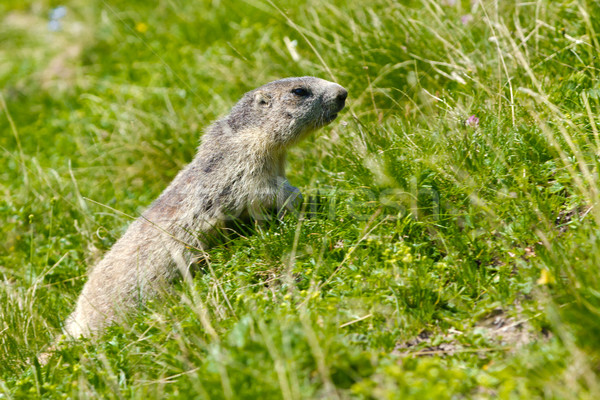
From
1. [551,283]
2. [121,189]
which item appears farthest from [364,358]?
[121,189]

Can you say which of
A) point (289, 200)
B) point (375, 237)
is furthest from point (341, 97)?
point (375, 237)

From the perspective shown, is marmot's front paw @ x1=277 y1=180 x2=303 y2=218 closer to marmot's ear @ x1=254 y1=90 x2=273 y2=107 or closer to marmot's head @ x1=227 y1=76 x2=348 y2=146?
marmot's head @ x1=227 y1=76 x2=348 y2=146

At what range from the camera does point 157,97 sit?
25.9ft

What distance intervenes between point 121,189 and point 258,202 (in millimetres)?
2710

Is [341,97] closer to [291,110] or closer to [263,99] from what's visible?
[291,110]

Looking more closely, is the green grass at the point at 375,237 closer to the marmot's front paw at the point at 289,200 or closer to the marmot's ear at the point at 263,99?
the marmot's front paw at the point at 289,200

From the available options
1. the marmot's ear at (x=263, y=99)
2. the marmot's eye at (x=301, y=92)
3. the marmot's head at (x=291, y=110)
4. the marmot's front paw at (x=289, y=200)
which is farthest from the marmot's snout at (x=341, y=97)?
the marmot's front paw at (x=289, y=200)

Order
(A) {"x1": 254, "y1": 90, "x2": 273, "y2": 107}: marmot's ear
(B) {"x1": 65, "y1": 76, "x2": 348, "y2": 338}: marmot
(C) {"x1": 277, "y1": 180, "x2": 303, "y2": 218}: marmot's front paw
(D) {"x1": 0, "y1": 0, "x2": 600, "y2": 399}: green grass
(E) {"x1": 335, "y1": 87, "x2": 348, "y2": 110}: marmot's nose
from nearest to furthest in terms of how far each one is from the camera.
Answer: (D) {"x1": 0, "y1": 0, "x2": 600, "y2": 399}: green grass
(C) {"x1": 277, "y1": 180, "x2": 303, "y2": 218}: marmot's front paw
(B) {"x1": 65, "y1": 76, "x2": 348, "y2": 338}: marmot
(E) {"x1": 335, "y1": 87, "x2": 348, "y2": 110}: marmot's nose
(A) {"x1": 254, "y1": 90, "x2": 273, "y2": 107}: marmot's ear

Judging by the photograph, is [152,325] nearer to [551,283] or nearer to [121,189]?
[551,283]

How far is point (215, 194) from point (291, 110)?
3.26ft

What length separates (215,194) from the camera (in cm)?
500

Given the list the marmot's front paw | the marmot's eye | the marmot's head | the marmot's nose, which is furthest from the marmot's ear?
the marmot's front paw

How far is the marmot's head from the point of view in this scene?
5.28 metres

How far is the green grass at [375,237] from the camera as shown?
2.98m
